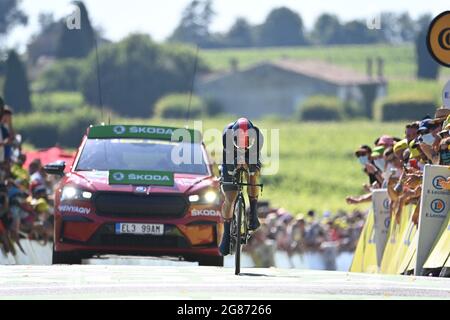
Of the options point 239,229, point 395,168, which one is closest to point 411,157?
point 395,168

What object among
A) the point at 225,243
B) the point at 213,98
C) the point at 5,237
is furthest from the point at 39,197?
the point at 213,98

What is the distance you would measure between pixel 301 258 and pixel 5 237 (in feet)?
34.1

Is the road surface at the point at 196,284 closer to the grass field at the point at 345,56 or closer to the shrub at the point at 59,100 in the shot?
the shrub at the point at 59,100

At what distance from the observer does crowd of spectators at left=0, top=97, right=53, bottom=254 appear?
21.0 metres

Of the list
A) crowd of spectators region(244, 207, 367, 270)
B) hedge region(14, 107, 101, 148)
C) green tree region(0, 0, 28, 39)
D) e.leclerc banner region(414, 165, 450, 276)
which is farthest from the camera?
green tree region(0, 0, 28, 39)

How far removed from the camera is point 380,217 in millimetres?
20062

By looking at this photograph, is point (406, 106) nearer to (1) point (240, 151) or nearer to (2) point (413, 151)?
(2) point (413, 151)

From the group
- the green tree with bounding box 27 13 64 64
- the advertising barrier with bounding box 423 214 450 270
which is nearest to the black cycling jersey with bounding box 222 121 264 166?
the advertising barrier with bounding box 423 214 450 270

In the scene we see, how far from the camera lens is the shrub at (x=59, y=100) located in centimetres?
11428

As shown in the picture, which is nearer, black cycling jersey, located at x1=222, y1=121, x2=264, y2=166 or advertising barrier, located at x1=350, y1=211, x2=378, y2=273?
black cycling jersey, located at x1=222, y1=121, x2=264, y2=166

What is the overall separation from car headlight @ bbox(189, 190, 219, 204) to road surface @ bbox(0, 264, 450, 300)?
214 centimetres

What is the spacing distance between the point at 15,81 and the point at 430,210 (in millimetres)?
106042

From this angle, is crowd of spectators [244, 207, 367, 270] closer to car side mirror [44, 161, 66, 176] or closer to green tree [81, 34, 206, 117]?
car side mirror [44, 161, 66, 176]

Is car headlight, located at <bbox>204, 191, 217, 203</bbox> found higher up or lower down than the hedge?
higher up
